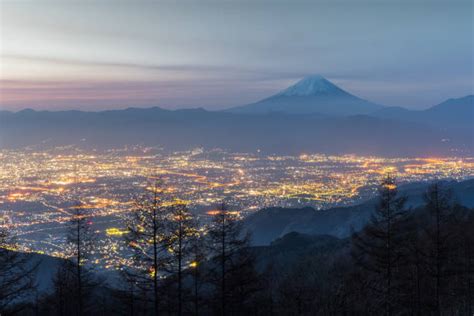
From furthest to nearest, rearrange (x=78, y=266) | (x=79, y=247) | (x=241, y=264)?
1. (x=79, y=247)
2. (x=78, y=266)
3. (x=241, y=264)

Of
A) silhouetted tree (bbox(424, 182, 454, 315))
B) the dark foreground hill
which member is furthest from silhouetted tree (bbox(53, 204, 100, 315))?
the dark foreground hill

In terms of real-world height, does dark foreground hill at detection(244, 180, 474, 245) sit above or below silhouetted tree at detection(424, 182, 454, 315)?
below

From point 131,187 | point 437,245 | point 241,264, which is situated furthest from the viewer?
point 131,187

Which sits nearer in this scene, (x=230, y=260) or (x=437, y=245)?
(x=230, y=260)

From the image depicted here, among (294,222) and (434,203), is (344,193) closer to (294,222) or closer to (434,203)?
(294,222)

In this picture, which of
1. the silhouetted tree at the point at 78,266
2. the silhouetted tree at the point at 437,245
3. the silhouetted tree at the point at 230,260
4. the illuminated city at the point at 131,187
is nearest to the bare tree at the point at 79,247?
the silhouetted tree at the point at 78,266

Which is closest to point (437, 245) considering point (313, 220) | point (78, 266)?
point (78, 266)

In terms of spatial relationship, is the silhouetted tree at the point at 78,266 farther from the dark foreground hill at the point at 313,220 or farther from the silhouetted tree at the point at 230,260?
the dark foreground hill at the point at 313,220

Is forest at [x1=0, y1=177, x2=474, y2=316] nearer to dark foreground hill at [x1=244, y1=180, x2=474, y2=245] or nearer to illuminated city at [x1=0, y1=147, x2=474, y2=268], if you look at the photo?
illuminated city at [x1=0, y1=147, x2=474, y2=268]

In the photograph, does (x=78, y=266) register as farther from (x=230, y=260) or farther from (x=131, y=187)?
(x=131, y=187)
